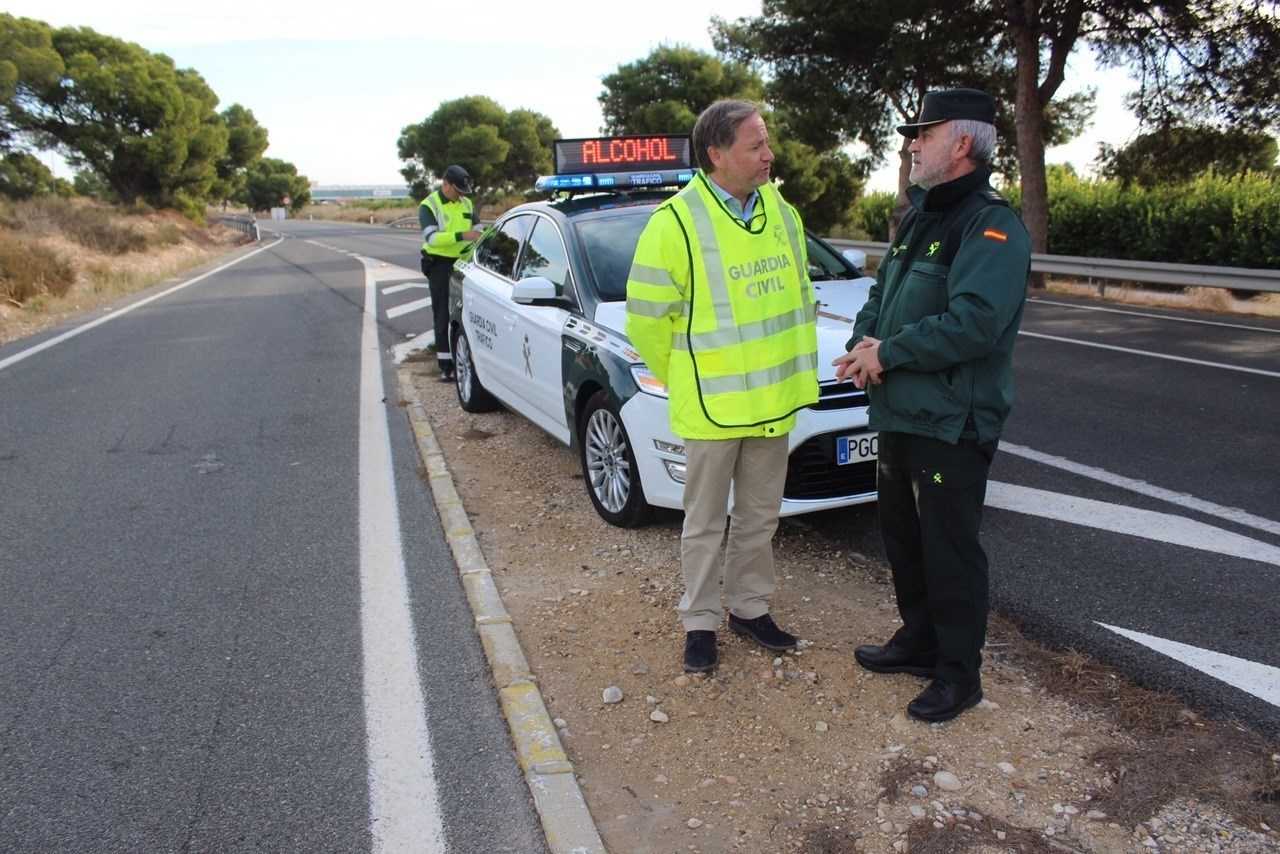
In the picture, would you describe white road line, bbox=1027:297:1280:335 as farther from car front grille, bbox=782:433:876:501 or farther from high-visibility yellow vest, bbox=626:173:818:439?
high-visibility yellow vest, bbox=626:173:818:439

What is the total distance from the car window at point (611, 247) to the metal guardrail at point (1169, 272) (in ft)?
20.5

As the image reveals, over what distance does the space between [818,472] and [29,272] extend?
17046 millimetres

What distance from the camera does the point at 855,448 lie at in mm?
4613

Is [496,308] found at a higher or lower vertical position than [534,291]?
lower

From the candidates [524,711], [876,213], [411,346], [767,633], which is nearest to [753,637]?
[767,633]

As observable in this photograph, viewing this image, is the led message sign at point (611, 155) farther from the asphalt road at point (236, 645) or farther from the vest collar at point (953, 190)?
the vest collar at point (953, 190)

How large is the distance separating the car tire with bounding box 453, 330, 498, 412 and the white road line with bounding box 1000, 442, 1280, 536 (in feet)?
12.3

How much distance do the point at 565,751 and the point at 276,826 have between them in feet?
2.86

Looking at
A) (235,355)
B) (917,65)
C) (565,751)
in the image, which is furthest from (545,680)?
(917,65)

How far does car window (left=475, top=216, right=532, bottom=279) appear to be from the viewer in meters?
6.88

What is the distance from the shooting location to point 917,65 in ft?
65.9

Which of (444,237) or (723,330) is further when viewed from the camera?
(444,237)

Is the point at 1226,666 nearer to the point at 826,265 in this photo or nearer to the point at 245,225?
the point at 826,265

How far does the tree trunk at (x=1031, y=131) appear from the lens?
55.5 feet
